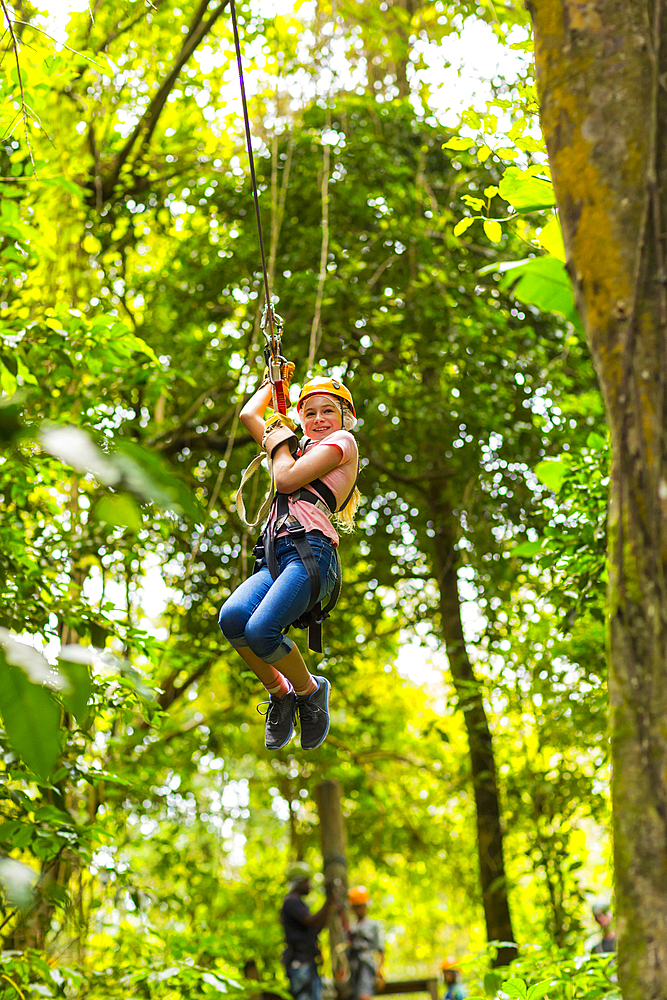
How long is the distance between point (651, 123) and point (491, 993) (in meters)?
2.12

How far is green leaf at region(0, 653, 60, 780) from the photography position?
0.65 m

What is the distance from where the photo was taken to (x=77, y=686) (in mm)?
742

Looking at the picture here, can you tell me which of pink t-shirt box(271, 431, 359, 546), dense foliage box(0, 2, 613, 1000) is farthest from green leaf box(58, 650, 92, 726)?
dense foliage box(0, 2, 613, 1000)

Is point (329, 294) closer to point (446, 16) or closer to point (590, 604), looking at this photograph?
point (446, 16)

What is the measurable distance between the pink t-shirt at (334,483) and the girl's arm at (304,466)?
16mm

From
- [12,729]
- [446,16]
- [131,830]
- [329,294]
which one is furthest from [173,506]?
[131,830]

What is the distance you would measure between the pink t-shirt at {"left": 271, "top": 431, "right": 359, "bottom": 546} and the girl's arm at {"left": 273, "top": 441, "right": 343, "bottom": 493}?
0.05 feet

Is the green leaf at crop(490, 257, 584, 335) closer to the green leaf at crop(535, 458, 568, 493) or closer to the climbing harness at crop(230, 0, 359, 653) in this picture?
the climbing harness at crop(230, 0, 359, 653)

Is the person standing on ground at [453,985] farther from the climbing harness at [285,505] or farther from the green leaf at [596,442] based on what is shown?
the climbing harness at [285,505]

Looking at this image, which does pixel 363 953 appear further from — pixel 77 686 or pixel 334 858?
pixel 77 686

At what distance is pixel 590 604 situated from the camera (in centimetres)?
319

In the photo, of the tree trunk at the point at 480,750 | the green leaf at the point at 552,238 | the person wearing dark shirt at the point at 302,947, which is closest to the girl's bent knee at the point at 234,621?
the green leaf at the point at 552,238

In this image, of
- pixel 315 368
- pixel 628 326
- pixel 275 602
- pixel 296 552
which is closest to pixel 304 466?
pixel 296 552

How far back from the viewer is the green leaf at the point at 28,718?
654mm
